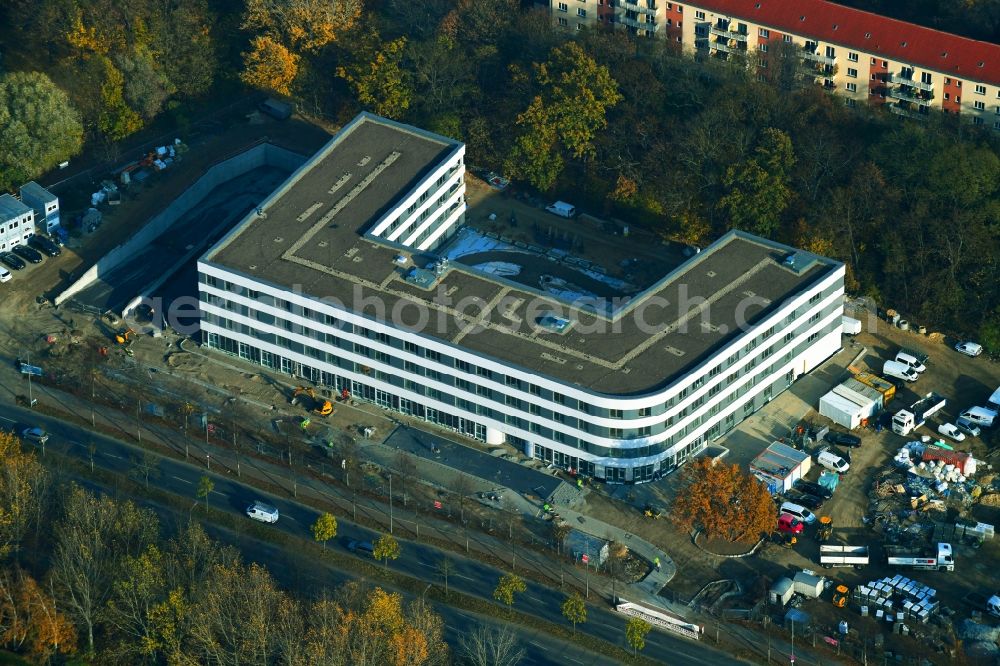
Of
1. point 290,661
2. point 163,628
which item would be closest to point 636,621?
point 290,661

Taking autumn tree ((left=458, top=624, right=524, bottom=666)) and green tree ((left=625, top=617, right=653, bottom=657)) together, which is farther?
green tree ((left=625, top=617, right=653, bottom=657))

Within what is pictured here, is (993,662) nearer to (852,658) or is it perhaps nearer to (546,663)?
(852,658)

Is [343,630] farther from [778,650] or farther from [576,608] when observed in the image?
[778,650]

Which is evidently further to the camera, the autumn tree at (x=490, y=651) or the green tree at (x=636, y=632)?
the green tree at (x=636, y=632)

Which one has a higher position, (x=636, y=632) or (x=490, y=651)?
(x=636, y=632)

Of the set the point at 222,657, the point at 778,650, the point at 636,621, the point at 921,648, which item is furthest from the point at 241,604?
the point at 921,648

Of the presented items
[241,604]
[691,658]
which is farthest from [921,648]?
[241,604]

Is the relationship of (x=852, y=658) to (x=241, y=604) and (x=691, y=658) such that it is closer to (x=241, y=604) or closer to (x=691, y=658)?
(x=691, y=658)

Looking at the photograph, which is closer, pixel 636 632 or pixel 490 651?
pixel 490 651
